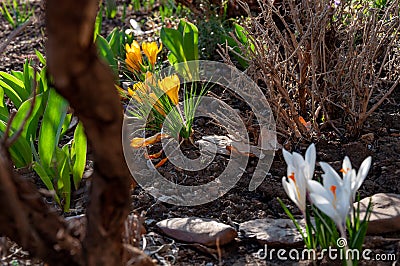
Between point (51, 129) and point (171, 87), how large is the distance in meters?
0.51

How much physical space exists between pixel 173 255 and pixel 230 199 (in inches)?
15.5

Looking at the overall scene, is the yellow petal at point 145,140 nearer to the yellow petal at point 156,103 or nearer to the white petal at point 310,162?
the yellow petal at point 156,103

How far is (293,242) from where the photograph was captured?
6.13 feet

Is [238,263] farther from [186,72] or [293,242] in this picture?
[186,72]

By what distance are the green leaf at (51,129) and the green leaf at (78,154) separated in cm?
7

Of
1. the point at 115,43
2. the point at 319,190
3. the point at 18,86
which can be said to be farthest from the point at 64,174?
the point at 115,43

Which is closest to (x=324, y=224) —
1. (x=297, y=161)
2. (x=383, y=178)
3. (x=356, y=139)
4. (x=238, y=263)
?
(x=297, y=161)

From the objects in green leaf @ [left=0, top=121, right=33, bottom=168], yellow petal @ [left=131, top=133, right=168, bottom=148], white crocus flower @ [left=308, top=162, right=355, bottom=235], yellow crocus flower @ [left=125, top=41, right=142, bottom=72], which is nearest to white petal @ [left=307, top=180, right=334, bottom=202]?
white crocus flower @ [left=308, top=162, right=355, bottom=235]

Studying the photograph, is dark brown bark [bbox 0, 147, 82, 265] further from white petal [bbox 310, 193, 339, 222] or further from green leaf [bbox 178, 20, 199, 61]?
green leaf [bbox 178, 20, 199, 61]

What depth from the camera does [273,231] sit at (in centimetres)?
194

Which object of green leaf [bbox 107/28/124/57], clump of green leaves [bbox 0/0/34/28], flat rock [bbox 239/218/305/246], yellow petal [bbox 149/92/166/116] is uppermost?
clump of green leaves [bbox 0/0/34/28]

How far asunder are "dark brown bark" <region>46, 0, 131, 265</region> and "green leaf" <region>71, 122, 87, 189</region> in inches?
34.8

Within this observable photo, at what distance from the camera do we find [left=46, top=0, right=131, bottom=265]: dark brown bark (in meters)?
0.96

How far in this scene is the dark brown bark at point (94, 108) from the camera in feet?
3.15
